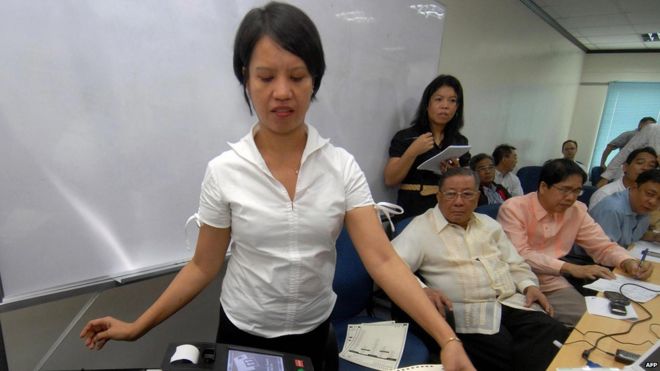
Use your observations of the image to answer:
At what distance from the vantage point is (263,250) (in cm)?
78

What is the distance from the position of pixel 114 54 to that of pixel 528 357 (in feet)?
6.59

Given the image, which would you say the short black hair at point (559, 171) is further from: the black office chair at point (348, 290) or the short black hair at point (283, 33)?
the short black hair at point (283, 33)

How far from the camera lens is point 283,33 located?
62cm

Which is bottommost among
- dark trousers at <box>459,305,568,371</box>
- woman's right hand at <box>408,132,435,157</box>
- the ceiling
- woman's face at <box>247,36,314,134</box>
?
dark trousers at <box>459,305,568,371</box>

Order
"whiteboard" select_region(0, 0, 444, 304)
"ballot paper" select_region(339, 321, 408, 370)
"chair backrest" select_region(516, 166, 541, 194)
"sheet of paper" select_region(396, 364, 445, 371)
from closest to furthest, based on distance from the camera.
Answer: "sheet of paper" select_region(396, 364, 445, 371) < "whiteboard" select_region(0, 0, 444, 304) < "ballot paper" select_region(339, 321, 408, 370) < "chair backrest" select_region(516, 166, 541, 194)

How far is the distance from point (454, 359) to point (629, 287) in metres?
1.48

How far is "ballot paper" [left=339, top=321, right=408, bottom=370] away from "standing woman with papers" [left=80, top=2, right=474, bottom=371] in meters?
0.56

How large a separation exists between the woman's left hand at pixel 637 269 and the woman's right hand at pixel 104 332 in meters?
2.14

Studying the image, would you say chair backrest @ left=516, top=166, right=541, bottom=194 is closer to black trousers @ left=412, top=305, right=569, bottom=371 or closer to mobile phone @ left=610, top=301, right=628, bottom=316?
black trousers @ left=412, top=305, right=569, bottom=371

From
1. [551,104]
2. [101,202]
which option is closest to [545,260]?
[101,202]

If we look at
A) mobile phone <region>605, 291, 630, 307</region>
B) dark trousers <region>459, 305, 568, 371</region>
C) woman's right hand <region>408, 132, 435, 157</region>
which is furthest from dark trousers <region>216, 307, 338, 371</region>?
woman's right hand <region>408, 132, 435, 157</region>

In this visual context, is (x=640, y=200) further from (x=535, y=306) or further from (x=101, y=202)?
(x=101, y=202)

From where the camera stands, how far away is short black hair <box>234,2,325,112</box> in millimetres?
624

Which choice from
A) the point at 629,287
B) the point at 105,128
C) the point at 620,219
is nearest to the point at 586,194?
the point at 620,219
